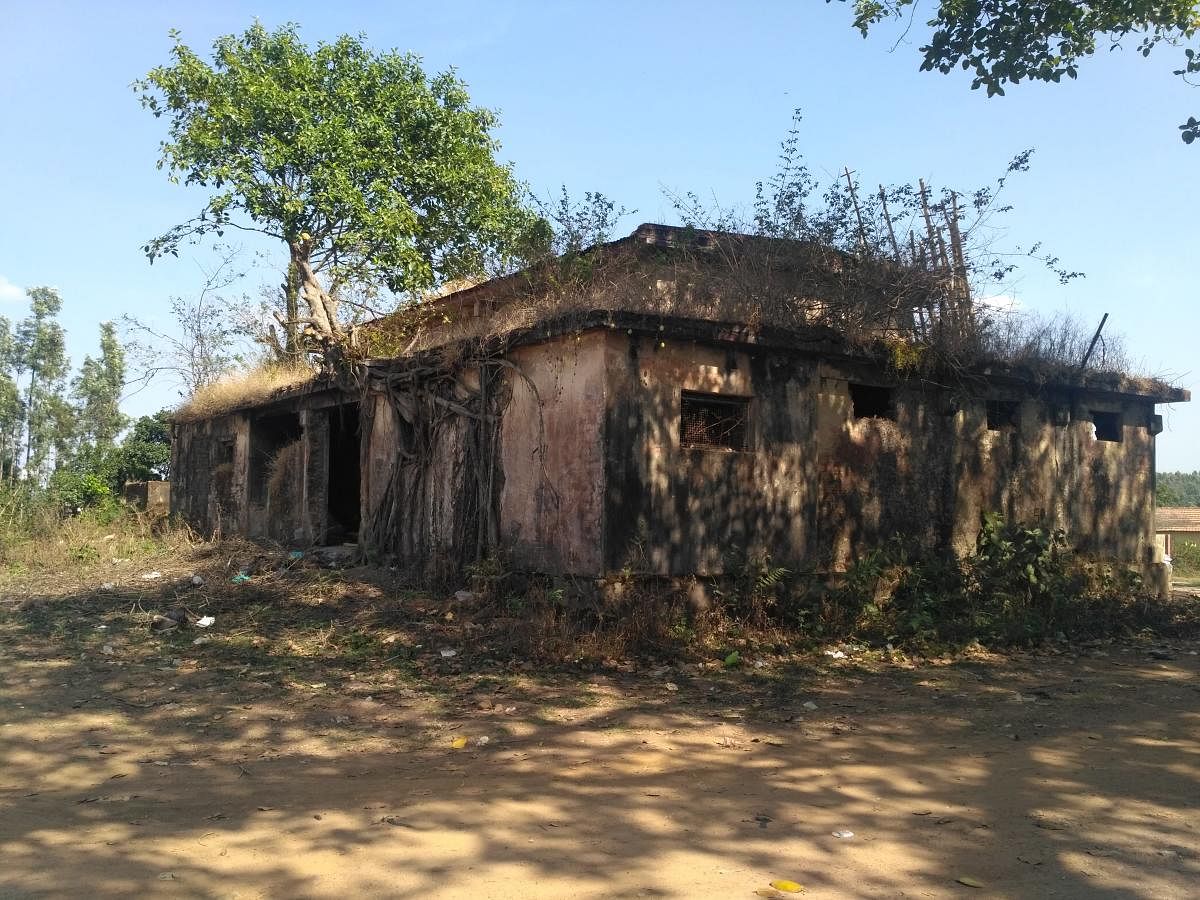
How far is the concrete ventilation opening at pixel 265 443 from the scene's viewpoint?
49.3 ft

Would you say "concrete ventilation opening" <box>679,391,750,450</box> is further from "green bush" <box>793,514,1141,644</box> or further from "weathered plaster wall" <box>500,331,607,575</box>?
"green bush" <box>793,514,1141,644</box>

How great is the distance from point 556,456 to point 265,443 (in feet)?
26.6

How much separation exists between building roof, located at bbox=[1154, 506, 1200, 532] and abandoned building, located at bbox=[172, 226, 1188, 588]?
12.5 meters

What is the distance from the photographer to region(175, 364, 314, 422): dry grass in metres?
14.4

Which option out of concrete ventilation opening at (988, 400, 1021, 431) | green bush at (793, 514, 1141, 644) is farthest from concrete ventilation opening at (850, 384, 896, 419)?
concrete ventilation opening at (988, 400, 1021, 431)

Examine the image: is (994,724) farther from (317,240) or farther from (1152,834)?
(317,240)

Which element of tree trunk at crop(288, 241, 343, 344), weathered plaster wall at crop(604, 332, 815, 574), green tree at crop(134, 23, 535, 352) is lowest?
weathered plaster wall at crop(604, 332, 815, 574)

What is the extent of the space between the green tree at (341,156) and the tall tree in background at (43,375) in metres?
16.9

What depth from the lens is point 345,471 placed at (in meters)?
14.6

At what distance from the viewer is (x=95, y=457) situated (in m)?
22.0

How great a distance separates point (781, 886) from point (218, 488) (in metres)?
14.5

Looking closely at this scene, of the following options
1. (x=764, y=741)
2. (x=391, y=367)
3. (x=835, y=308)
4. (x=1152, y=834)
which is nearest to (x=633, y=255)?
(x=835, y=308)


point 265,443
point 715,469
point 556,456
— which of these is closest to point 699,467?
point 715,469

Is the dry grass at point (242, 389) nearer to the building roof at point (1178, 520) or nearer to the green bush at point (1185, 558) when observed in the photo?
the green bush at point (1185, 558)
